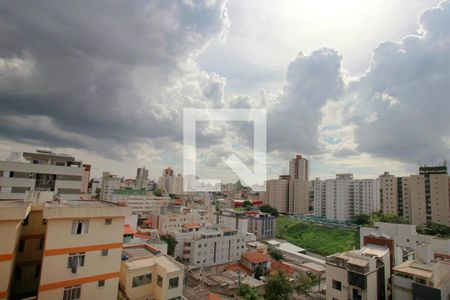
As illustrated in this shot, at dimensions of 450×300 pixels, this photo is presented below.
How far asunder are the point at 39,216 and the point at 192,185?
40842 mm

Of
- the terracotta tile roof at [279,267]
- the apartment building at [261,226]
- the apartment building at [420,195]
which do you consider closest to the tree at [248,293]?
the terracotta tile roof at [279,267]

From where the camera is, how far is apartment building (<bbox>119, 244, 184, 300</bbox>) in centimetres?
658

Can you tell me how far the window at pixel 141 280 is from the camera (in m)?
6.73

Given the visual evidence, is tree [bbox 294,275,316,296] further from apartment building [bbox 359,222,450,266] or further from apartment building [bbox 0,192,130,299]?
apartment building [bbox 0,192,130,299]

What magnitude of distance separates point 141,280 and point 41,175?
8.94 m

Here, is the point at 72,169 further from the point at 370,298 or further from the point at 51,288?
the point at 370,298

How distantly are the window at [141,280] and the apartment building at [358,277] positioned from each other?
6.70 meters

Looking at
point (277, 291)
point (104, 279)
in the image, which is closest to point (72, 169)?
point (104, 279)

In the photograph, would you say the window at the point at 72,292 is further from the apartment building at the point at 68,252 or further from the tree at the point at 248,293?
the tree at the point at 248,293

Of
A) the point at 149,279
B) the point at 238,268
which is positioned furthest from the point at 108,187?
the point at 149,279

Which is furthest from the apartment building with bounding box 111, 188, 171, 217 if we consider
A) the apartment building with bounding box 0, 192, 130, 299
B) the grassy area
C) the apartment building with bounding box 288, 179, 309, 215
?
the apartment building with bounding box 0, 192, 130, 299

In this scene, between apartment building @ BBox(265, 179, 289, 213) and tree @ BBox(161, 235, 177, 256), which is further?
apartment building @ BBox(265, 179, 289, 213)

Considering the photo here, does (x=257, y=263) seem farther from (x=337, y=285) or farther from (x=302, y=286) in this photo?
(x=337, y=285)

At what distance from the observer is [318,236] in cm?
2750
